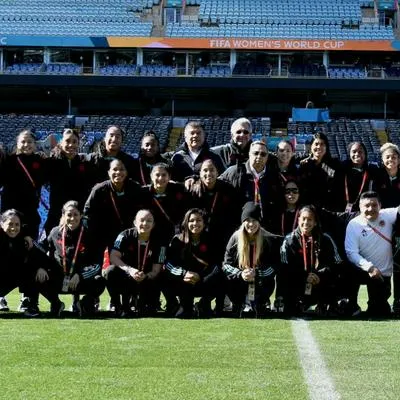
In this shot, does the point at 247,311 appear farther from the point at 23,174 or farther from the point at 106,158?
the point at 23,174

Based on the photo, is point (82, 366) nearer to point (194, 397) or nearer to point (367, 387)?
point (194, 397)

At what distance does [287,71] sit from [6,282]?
107 feet

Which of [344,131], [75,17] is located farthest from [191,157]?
[75,17]

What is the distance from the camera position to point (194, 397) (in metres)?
4.55

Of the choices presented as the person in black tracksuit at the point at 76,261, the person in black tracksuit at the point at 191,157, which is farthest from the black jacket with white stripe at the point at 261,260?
the person in black tracksuit at the point at 76,261

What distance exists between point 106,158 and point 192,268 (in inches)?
64.1

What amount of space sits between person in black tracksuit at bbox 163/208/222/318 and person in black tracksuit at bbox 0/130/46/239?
5.37 ft

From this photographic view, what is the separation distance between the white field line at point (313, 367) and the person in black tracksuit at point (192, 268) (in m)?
1.15

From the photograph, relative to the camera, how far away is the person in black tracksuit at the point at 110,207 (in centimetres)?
849

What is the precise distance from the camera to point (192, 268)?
27.0 ft

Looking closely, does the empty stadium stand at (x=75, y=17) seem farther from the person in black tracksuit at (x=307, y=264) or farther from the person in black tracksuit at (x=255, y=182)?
the person in black tracksuit at (x=307, y=264)

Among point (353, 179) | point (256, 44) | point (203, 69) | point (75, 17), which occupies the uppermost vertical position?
point (75, 17)

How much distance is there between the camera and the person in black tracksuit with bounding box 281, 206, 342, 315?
323 inches

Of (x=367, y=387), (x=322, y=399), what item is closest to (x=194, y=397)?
(x=322, y=399)
